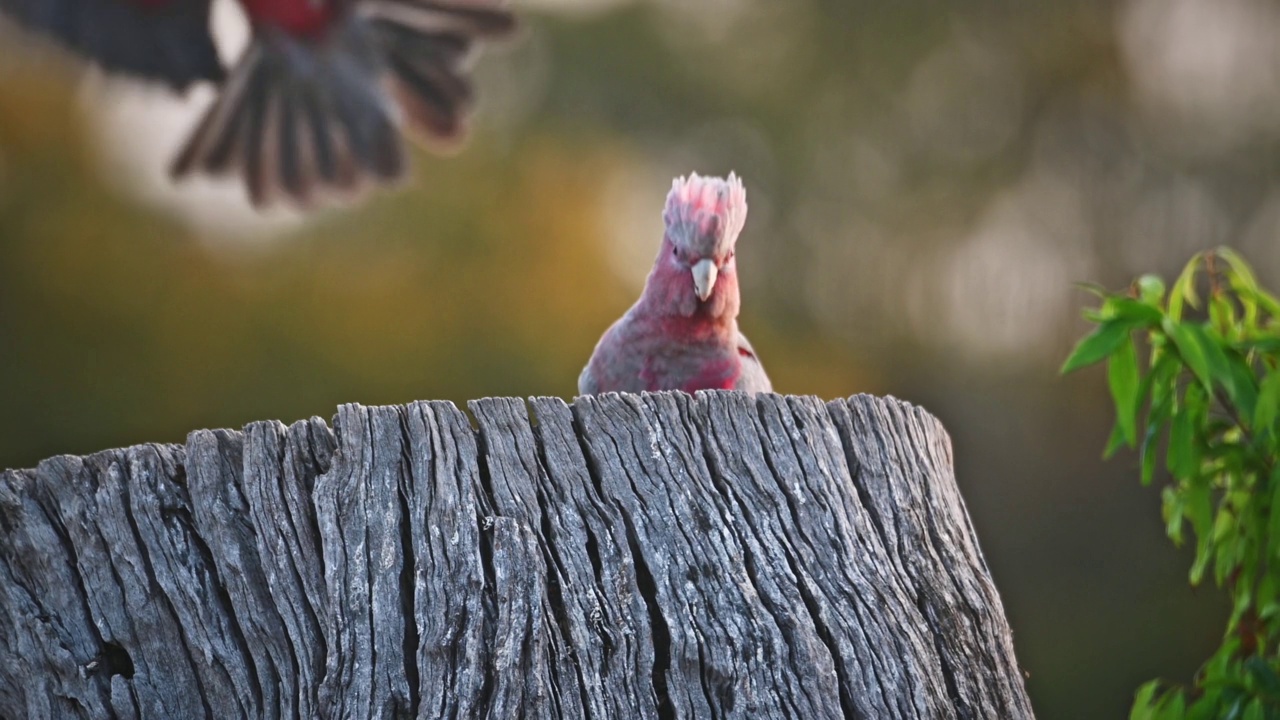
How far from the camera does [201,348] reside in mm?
7406

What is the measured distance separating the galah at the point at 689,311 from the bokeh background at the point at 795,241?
173 inches

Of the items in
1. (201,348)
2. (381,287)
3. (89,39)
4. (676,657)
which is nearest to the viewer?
(676,657)

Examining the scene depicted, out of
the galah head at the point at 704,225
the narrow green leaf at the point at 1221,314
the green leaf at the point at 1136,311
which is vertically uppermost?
the galah head at the point at 704,225

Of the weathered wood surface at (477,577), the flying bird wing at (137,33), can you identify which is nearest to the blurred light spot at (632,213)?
the flying bird wing at (137,33)

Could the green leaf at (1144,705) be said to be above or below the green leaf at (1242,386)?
below

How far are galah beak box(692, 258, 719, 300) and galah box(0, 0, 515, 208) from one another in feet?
12.9

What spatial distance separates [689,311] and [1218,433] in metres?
1.26

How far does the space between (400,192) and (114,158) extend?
1.81m

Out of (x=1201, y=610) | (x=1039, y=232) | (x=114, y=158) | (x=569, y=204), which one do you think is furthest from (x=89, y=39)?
(x=1201, y=610)

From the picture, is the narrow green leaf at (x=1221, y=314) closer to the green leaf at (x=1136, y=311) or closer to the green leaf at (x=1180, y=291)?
the green leaf at (x=1180, y=291)

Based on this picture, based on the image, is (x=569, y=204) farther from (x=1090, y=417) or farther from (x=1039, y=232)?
(x=1090, y=417)

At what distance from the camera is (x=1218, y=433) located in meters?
2.69

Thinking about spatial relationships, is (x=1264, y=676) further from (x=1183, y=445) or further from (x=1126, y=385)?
(x=1126, y=385)

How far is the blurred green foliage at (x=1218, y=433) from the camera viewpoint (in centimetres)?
238
